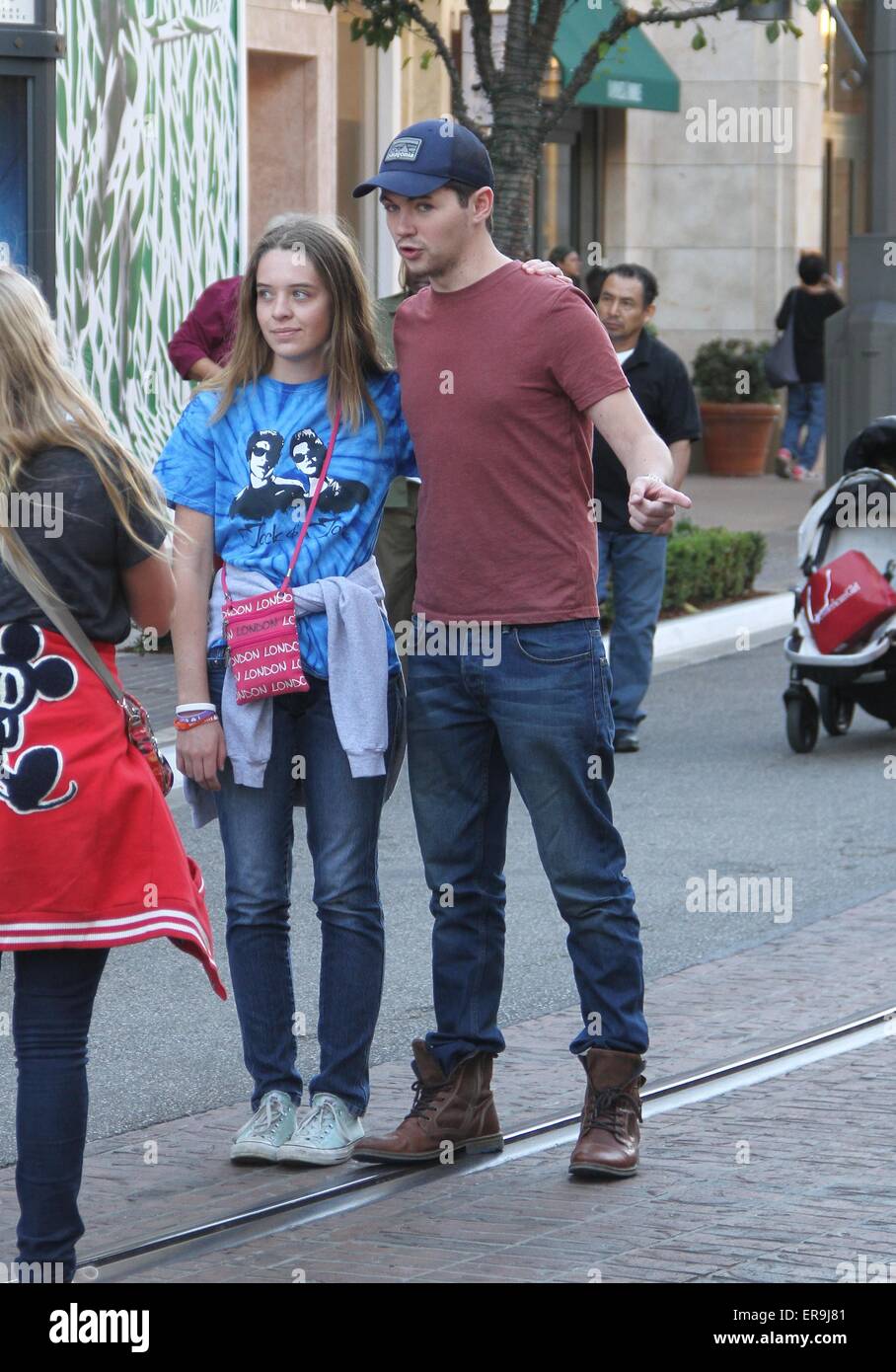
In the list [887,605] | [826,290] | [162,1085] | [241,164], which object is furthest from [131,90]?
[826,290]

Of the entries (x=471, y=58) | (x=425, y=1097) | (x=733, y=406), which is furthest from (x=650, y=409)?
(x=733, y=406)

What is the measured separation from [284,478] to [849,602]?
5.39m

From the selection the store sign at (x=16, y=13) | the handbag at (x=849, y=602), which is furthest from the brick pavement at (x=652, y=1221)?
the store sign at (x=16, y=13)

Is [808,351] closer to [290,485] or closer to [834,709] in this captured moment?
[834,709]

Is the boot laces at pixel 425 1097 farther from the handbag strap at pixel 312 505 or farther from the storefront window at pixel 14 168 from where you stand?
the storefront window at pixel 14 168

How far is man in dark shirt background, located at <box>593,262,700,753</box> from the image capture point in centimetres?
1016

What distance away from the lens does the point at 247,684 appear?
15.8ft

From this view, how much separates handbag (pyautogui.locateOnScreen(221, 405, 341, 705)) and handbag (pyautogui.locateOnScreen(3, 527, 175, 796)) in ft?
2.16

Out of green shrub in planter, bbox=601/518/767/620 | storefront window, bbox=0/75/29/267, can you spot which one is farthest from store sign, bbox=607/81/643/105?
storefront window, bbox=0/75/29/267

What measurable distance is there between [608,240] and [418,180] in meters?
20.5

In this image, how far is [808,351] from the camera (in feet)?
74.3

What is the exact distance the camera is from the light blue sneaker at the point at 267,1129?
498cm

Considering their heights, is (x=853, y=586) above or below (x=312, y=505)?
below

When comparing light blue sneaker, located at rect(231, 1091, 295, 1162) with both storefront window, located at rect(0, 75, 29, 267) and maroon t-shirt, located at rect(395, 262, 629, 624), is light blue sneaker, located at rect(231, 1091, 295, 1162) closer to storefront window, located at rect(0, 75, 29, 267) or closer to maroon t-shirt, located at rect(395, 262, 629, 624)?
maroon t-shirt, located at rect(395, 262, 629, 624)
